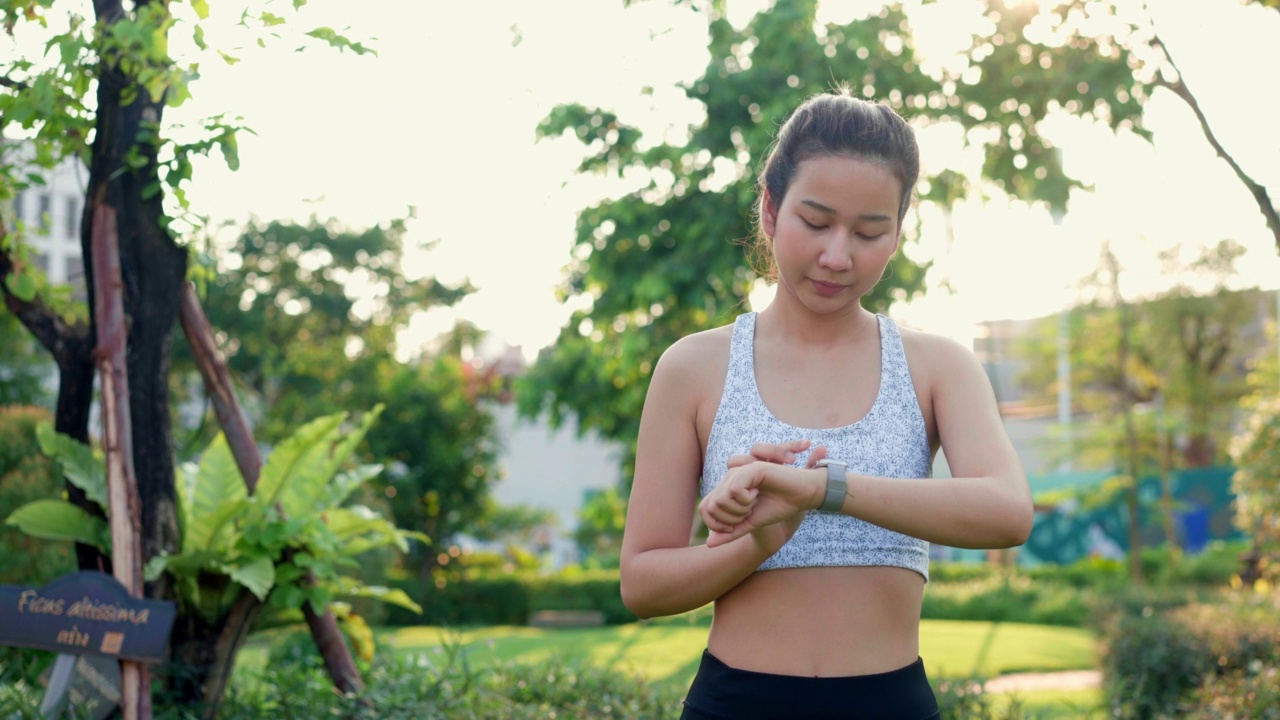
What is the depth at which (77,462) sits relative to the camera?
3875mm

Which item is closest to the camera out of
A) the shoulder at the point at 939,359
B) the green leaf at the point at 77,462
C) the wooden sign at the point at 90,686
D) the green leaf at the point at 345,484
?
the shoulder at the point at 939,359

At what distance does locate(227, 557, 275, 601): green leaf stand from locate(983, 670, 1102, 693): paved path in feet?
22.3

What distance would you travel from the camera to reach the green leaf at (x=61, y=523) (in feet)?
12.4

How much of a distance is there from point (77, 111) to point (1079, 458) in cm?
2099

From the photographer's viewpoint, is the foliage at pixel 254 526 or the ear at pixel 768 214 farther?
the foliage at pixel 254 526

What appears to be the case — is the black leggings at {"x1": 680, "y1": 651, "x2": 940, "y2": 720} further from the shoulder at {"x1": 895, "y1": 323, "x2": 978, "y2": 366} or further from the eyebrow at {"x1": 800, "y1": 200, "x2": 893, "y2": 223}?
the eyebrow at {"x1": 800, "y1": 200, "x2": 893, "y2": 223}

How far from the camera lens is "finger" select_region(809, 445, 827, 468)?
1519 mm

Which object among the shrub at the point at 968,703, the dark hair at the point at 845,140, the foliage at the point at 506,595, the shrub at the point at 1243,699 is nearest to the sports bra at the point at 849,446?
the dark hair at the point at 845,140

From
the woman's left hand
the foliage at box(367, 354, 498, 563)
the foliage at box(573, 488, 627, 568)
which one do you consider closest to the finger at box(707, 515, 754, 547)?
→ the woman's left hand

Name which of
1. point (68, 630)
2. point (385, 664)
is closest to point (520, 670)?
point (385, 664)

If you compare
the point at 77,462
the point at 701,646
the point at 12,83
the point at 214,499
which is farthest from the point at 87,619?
the point at 701,646

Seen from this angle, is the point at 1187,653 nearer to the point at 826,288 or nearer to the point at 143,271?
the point at 143,271

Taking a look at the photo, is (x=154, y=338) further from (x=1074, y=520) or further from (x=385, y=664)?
(x=1074, y=520)

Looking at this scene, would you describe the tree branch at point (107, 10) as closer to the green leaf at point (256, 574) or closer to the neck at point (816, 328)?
the green leaf at point (256, 574)
